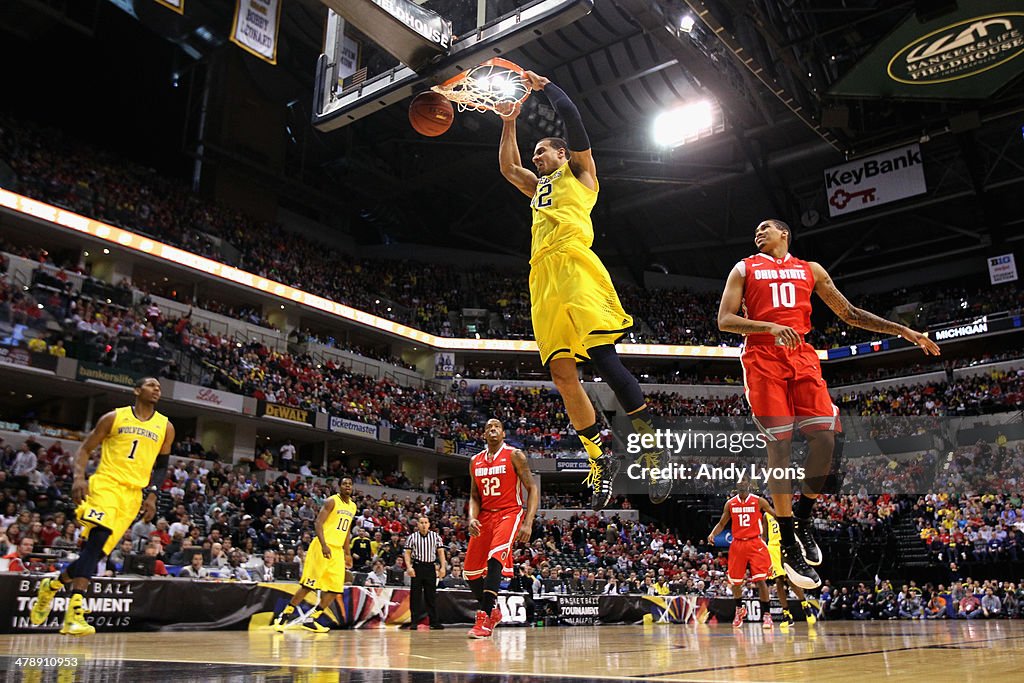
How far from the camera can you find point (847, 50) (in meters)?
21.0

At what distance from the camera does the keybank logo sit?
17.7 metres

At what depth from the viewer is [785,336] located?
505 cm

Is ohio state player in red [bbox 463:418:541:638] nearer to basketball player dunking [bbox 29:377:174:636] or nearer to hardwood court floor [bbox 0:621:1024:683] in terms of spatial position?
hardwood court floor [bbox 0:621:1024:683]

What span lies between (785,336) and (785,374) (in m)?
0.36

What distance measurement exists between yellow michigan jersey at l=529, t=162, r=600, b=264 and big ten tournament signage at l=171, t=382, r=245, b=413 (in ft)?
59.4

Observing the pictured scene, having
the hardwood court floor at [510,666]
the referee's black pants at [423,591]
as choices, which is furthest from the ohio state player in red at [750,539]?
the hardwood court floor at [510,666]

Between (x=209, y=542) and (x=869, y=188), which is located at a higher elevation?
(x=869, y=188)

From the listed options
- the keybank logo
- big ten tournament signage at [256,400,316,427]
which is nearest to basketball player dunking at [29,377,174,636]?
big ten tournament signage at [256,400,316,427]

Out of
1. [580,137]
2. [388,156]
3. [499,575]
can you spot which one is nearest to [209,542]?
[499,575]

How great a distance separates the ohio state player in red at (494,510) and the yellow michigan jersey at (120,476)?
118 inches

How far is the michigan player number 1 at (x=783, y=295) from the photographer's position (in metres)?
5.45

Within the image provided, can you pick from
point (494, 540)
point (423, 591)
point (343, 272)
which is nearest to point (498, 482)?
point (494, 540)

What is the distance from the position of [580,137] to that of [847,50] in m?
19.1

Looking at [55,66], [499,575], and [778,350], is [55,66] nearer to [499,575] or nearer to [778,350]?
[499,575]
